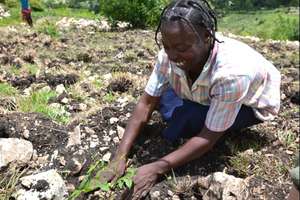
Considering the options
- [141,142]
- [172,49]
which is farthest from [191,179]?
[172,49]

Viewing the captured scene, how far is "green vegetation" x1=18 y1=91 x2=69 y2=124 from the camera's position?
340cm

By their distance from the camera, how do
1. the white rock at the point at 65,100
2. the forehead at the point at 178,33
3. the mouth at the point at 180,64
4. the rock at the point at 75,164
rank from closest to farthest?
the forehead at the point at 178,33, the mouth at the point at 180,64, the rock at the point at 75,164, the white rock at the point at 65,100

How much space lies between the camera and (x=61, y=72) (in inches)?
190

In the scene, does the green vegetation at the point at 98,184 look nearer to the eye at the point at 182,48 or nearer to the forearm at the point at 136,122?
the forearm at the point at 136,122

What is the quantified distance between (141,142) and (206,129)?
1.88 ft

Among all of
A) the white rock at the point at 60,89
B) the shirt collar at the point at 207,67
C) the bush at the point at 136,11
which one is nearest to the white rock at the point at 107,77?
the white rock at the point at 60,89

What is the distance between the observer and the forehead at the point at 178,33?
7.57 ft

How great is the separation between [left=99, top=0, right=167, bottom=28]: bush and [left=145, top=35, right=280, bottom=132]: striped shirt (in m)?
6.74

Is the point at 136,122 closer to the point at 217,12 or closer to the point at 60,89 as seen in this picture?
the point at 217,12

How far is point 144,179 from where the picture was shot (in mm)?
2516

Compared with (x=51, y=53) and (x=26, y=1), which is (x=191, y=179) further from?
(x=26, y=1)

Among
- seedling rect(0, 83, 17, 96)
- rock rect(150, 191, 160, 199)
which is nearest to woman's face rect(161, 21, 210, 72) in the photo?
rock rect(150, 191, 160, 199)

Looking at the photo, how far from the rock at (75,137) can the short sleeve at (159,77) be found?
49 centimetres

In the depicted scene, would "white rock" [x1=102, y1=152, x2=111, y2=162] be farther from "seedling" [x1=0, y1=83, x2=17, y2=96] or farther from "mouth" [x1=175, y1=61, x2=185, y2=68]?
"seedling" [x1=0, y1=83, x2=17, y2=96]
